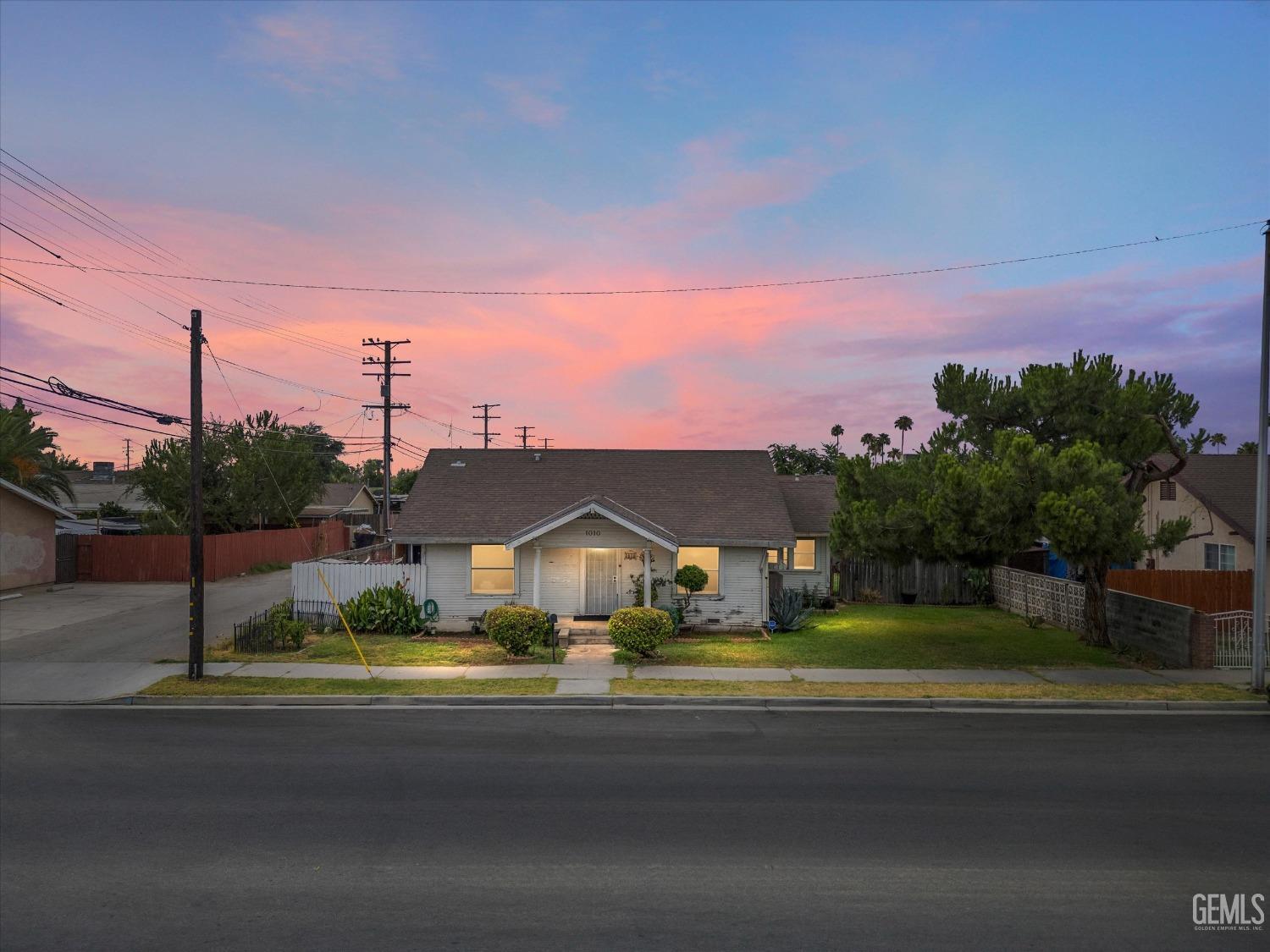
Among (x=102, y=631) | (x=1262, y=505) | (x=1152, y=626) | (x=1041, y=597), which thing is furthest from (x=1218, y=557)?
(x=102, y=631)

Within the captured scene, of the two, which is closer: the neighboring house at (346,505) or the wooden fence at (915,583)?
the wooden fence at (915,583)

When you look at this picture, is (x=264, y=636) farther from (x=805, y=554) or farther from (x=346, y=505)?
(x=346, y=505)

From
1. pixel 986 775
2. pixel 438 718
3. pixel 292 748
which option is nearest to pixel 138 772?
pixel 292 748

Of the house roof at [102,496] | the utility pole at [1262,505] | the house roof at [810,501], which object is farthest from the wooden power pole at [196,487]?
the house roof at [102,496]

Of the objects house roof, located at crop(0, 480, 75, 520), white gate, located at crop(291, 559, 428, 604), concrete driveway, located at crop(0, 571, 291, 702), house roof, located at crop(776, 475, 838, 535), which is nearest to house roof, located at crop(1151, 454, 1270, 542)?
house roof, located at crop(776, 475, 838, 535)

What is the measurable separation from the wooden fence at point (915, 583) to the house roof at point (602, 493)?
6378 mm

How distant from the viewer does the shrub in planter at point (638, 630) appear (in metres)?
19.4

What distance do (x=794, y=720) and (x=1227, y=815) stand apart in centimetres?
633

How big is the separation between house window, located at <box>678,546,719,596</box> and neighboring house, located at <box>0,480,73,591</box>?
2730 cm

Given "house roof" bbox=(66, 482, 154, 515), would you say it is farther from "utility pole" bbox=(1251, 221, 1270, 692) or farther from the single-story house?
"utility pole" bbox=(1251, 221, 1270, 692)

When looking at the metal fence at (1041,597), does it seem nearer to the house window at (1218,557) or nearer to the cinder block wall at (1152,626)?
the cinder block wall at (1152,626)

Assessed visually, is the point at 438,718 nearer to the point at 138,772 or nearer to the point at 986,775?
A: the point at 138,772

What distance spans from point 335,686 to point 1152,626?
19020 mm

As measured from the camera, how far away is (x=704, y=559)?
25297mm
